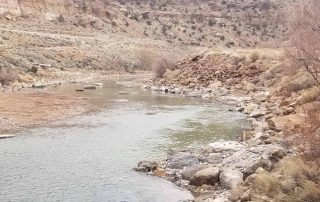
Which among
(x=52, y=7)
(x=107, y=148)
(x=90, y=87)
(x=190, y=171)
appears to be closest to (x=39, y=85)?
(x=90, y=87)

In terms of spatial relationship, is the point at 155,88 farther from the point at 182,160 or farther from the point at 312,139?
the point at 312,139

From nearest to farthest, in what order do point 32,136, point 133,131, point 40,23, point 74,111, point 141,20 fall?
1. point 32,136
2. point 133,131
3. point 74,111
4. point 40,23
5. point 141,20

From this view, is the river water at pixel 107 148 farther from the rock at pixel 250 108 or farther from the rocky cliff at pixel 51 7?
the rocky cliff at pixel 51 7

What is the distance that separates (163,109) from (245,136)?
858 cm

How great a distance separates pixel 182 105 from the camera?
27625 millimetres

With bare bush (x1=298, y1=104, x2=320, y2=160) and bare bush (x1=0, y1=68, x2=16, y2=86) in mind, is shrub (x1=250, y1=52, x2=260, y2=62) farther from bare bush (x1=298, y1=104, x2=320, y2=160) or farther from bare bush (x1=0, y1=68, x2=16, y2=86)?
bare bush (x1=298, y1=104, x2=320, y2=160)

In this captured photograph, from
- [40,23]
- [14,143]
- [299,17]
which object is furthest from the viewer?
[40,23]

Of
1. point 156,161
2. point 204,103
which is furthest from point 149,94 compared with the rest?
point 156,161

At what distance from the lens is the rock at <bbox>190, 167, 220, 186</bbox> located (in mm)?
13000

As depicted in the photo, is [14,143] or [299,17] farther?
[14,143]

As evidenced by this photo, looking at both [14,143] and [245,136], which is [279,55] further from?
[14,143]

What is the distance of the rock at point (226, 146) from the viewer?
1591cm

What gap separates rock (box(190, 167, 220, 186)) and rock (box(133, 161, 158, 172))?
59.8 inches

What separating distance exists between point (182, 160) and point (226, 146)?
2.09 metres
